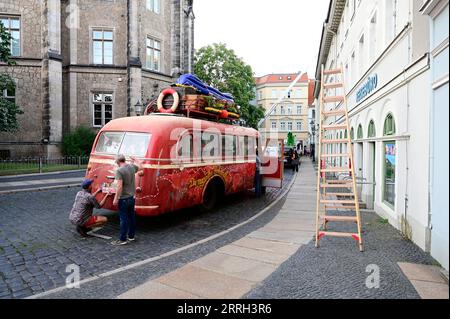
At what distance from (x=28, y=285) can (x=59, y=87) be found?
857 inches

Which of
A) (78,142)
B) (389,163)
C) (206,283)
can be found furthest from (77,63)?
(206,283)

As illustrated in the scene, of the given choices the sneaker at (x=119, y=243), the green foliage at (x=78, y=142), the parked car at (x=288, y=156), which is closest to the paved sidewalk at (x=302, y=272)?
the sneaker at (x=119, y=243)

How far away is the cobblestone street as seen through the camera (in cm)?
465

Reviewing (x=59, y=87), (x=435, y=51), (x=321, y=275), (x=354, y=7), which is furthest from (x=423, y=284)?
(x=59, y=87)

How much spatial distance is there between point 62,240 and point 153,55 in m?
23.0

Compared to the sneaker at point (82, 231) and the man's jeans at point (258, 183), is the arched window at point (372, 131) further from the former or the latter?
the sneaker at point (82, 231)

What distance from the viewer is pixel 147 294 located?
13.1 feet

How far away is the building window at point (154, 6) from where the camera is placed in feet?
85.5

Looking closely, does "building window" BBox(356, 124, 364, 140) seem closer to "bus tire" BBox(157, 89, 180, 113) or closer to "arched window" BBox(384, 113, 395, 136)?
"arched window" BBox(384, 113, 395, 136)

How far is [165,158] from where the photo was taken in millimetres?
6988

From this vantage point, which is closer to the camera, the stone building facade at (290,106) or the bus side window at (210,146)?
the bus side window at (210,146)

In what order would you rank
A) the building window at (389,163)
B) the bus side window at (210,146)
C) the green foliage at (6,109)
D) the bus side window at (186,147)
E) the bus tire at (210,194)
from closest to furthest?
the bus side window at (186,147) < the building window at (389,163) < the bus side window at (210,146) < the bus tire at (210,194) < the green foliage at (6,109)

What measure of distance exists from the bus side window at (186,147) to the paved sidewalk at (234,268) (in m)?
2.45

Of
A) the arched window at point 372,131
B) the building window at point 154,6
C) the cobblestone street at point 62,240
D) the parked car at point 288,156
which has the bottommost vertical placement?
the cobblestone street at point 62,240
